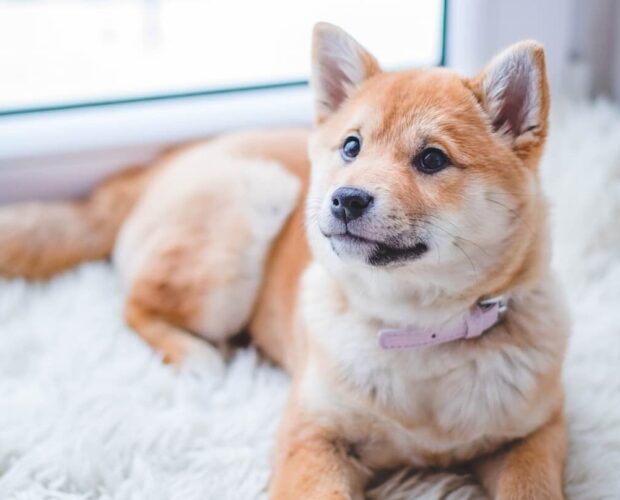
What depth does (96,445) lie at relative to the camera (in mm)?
1217

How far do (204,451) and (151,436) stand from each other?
87mm

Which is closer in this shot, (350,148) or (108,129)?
(350,148)

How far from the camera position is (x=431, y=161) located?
1066 millimetres

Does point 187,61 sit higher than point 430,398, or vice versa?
point 187,61

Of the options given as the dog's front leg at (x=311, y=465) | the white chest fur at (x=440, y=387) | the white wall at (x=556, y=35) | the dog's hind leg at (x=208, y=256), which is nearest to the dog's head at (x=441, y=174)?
the white chest fur at (x=440, y=387)

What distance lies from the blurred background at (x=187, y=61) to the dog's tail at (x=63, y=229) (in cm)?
9

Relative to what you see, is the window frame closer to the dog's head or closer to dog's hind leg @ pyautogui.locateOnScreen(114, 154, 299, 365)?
dog's hind leg @ pyautogui.locateOnScreen(114, 154, 299, 365)

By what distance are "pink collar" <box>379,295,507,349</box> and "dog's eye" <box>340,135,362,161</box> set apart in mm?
256

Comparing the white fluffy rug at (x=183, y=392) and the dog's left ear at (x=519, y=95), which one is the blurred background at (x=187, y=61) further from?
the dog's left ear at (x=519, y=95)

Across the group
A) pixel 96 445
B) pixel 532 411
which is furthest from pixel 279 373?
pixel 532 411

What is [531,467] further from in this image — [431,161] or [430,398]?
[431,161]

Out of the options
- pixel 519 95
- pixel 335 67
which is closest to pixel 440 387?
pixel 519 95

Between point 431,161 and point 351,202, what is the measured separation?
0.14 meters

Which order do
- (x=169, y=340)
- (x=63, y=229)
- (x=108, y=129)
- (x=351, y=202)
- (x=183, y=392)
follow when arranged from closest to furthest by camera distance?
(x=351, y=202)
(x=183, y=392)
(x=169, y=340)
(x=63, y=229)
(x=108, y=129)
